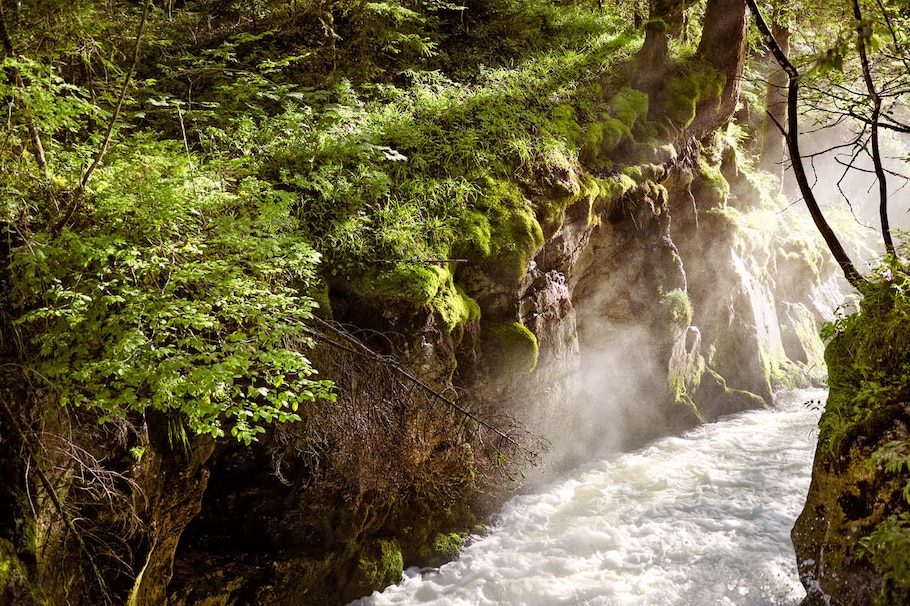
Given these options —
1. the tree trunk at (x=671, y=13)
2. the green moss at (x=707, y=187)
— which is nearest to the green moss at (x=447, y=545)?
the green moss at (x=707, y=187)

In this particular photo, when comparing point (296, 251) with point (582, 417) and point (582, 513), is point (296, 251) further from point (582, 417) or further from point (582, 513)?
point (582, 417)

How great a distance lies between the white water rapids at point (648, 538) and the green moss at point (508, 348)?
6.72ft

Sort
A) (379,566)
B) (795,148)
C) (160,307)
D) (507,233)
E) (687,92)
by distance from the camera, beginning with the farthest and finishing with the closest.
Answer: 1. (687,92)
2. (507,233)
3. (379,566)
4. (795,148)
5. (160,307)

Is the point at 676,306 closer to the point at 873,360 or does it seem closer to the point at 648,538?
the point at 648,538

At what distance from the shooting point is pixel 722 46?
10242 millimetres

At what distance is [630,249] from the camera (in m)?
9.26

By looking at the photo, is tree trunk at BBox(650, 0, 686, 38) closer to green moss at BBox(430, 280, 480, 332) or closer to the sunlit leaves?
green moss at BBox(430, 280, 480, 332)

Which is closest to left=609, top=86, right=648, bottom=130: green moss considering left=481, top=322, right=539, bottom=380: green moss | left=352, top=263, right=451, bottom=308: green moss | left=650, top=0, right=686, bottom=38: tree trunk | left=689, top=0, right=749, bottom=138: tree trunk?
left=689, top=0, right=749, bottom=138: tree trunk

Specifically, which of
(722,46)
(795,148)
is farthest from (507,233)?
(722,46)

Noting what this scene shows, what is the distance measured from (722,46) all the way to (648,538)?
8.61 m

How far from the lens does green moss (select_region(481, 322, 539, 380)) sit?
6574 mm

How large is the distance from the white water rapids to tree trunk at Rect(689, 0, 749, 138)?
19.2ft

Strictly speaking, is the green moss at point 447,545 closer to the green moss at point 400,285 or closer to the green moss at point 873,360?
the green moss at point 400,285

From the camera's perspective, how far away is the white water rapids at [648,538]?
5.73 meters
